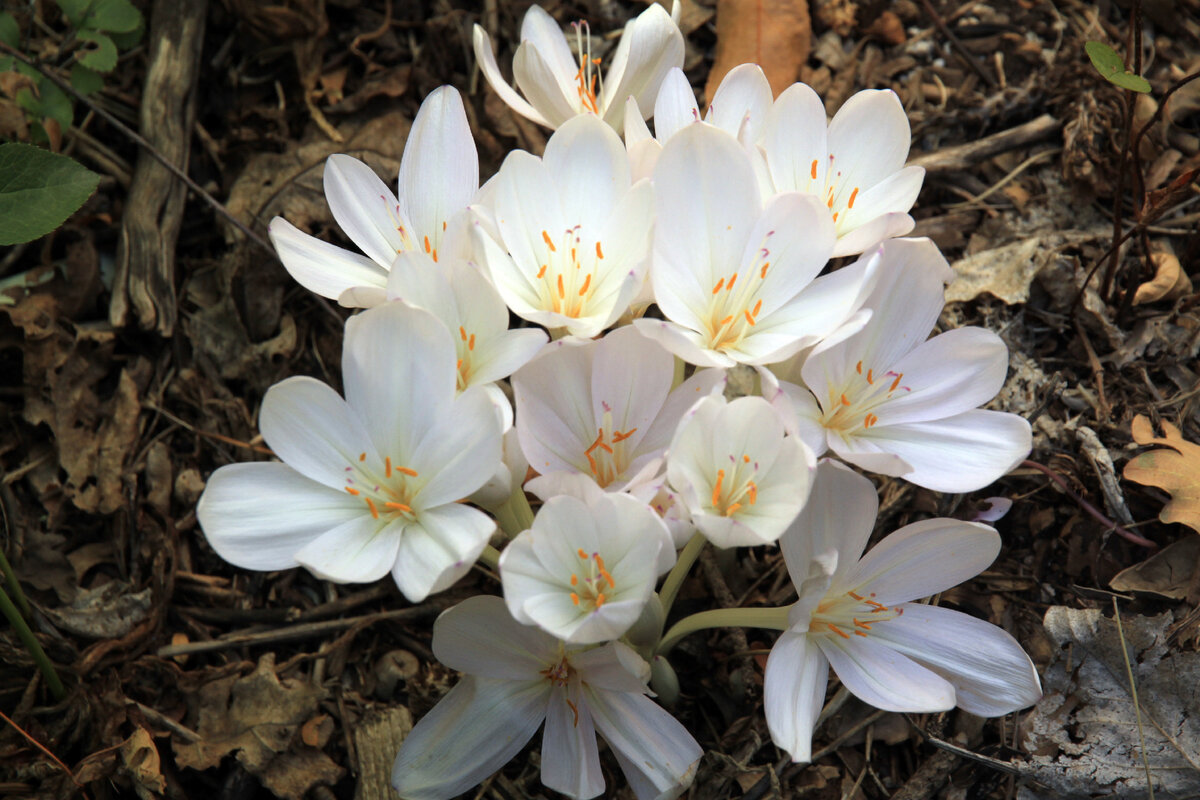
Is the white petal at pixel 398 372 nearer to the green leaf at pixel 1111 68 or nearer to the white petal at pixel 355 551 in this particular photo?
the white petal at pixel 355 551

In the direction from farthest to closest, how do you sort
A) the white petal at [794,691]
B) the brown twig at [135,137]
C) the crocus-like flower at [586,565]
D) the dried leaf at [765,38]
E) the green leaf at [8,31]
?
1. the dried leaf at [765,38]
2. the green leaf at [8,31]
3. the brown twig at [135,137]
4. the white petal at [794,691]
5. the crocus-like flower at [586,565]

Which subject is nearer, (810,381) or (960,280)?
(810,381)

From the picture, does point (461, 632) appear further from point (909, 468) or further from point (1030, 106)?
point (1030, 106)

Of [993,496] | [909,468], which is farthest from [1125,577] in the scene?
[909,468]

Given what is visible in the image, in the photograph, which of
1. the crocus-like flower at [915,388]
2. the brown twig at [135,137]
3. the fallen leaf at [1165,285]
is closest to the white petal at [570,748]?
the crocus-like flower at [915,388]

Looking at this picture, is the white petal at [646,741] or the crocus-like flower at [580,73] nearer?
the white petal at [646,741]

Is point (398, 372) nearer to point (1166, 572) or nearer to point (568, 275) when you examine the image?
point (568, 275)

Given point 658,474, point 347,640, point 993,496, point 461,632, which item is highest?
point 658,474

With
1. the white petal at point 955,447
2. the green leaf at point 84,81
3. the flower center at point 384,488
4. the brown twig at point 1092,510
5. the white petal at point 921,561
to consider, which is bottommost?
the brown twig at point 1092,510
